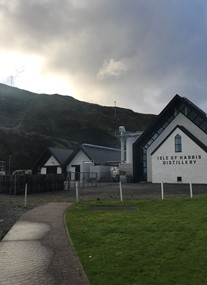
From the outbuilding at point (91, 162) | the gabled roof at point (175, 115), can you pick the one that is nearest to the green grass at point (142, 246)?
the gabled roof at point (175, 115)

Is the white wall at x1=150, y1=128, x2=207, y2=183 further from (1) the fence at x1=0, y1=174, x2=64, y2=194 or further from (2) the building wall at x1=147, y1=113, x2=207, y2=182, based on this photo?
(1) the fence at x1=0, y1=174, x2=64, y2=194

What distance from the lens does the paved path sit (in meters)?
7.12

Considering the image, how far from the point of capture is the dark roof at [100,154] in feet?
205

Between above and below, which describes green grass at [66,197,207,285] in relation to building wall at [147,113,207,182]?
below

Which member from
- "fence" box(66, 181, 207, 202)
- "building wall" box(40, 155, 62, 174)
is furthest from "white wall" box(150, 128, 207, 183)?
"building wall" box(40, 155, 62, 174)

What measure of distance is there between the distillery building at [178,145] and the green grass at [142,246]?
28352 mm

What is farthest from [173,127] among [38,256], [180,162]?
[38,256]

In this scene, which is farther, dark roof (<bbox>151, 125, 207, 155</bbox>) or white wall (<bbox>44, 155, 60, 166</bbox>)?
white wall (<bbox>44, 155, 60, 166</bbox>)

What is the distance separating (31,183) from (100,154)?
34838 mm

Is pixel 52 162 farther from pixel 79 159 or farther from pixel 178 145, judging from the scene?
pixel 178 145

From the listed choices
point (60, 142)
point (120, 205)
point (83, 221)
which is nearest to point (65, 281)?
point (83, 221)

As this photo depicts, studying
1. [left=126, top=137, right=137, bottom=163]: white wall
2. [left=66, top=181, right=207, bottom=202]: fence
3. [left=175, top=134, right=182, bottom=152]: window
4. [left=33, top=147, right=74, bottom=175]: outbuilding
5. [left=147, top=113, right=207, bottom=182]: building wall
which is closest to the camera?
[left=66, top=181, right=207, bottom=202]: fence

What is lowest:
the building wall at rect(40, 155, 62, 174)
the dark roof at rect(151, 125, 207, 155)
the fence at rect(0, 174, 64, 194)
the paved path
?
the paved path

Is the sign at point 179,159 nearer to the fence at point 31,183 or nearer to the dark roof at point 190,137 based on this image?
the dark roof at point 190,137
